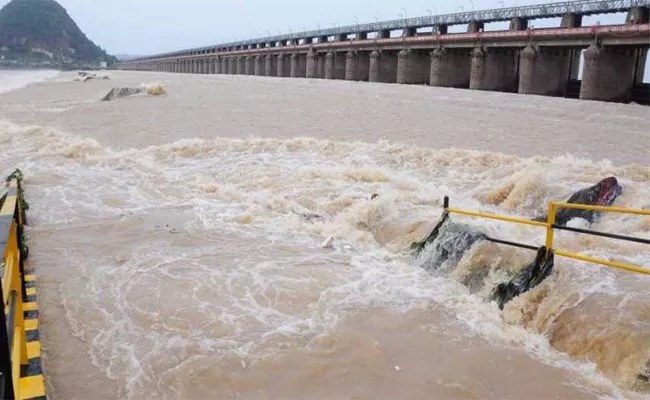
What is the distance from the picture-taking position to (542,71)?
1209 inches

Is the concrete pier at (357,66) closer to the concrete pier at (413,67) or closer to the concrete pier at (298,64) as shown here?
the concrete pier at (413,67)

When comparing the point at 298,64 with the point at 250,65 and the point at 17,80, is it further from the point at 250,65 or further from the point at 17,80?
the point at 17,80

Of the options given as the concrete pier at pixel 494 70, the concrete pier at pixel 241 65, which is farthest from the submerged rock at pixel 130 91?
the concrete pier at pixel 241 65

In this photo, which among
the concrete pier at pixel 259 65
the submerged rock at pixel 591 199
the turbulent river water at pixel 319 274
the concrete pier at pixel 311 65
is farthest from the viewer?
the concrete pier at pixel 259 65

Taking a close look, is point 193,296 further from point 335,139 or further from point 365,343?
point 335,139

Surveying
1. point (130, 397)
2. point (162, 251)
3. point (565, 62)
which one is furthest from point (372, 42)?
point (130, 397)

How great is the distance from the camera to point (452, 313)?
5016 millimetres

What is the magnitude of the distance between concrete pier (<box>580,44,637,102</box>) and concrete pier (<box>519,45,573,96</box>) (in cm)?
379

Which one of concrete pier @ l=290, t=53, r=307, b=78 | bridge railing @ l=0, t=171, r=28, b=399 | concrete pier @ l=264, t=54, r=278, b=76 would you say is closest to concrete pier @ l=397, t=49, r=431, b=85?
concrete pier @ l=290, t=53, r=307, b=78

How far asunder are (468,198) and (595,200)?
1.96 meters

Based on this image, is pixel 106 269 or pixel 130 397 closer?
pixel 130 397

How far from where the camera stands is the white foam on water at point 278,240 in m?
4.52

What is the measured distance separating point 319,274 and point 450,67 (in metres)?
35.7

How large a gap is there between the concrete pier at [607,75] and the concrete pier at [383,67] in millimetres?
21567
